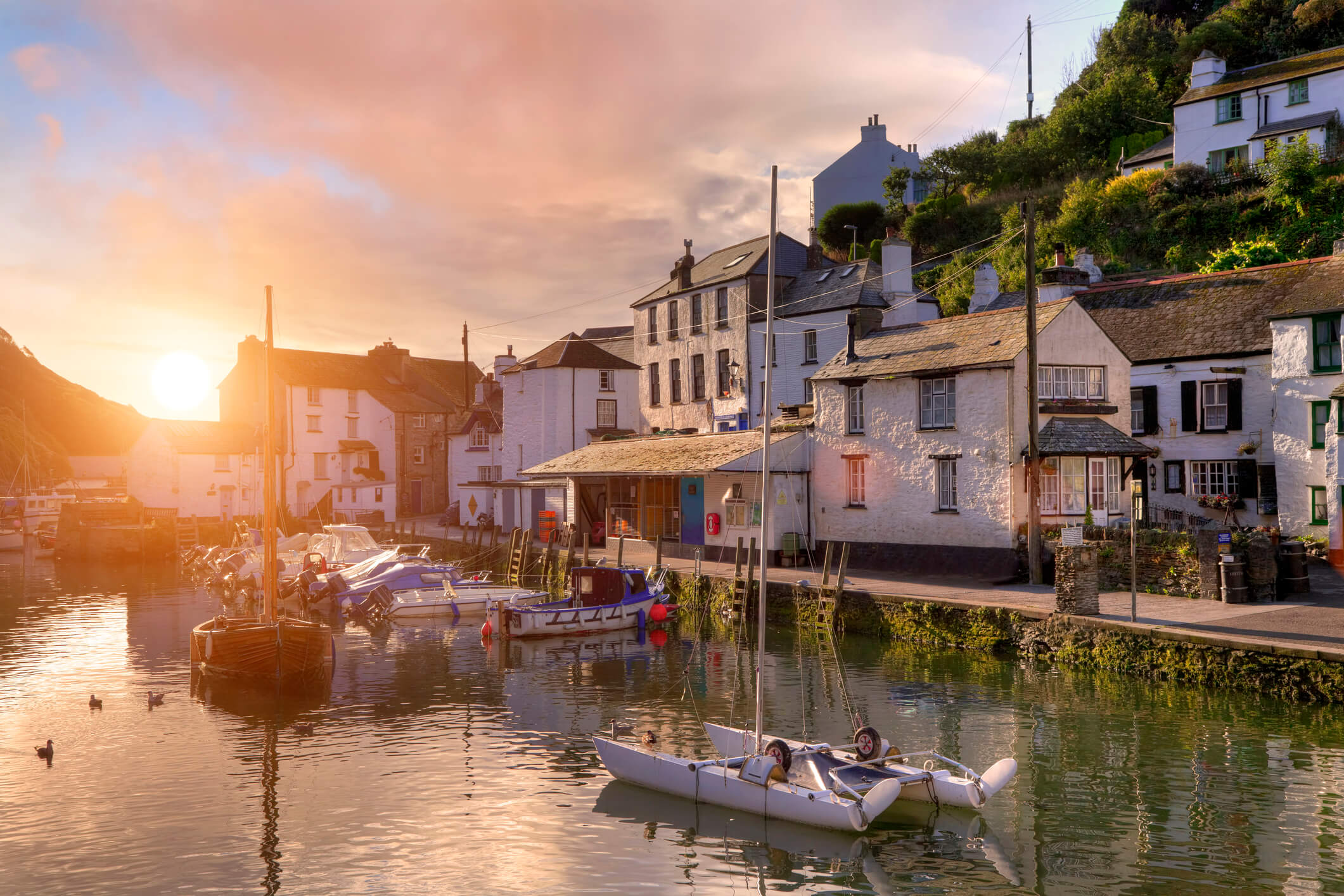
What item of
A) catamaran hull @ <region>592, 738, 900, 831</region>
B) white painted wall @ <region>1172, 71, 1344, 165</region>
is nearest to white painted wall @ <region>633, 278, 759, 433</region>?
white painted wall @ <region>1172, 71, 1344, 165</region>

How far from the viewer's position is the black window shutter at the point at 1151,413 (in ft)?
118

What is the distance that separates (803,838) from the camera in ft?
46.4

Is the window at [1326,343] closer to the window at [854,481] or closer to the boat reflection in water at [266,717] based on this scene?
the window at [854,481]

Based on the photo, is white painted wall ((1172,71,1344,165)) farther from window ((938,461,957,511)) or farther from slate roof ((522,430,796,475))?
window ((938,461,957,511))

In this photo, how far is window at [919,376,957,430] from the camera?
31.8 meters

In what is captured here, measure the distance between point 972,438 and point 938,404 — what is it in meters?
1.95

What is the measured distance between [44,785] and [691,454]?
25.5 metres

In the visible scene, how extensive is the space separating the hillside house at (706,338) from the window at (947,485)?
54.7ft

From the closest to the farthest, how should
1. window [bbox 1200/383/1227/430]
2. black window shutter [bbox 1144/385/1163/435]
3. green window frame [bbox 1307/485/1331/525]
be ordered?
green window frame [bbox 1307/485/1331/525] < window [bbox 1200/383/1227/430] < black window shutter [bbox 1144/385/1163/435]

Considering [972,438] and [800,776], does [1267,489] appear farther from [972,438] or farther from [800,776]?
[800,776]

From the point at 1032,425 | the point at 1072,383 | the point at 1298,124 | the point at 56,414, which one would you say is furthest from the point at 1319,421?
the point at 56,414

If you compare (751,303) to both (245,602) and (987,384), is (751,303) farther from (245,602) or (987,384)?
(245,602)

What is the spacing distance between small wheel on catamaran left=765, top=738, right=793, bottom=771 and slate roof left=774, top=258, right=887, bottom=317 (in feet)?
114

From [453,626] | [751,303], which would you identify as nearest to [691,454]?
[453,626]
